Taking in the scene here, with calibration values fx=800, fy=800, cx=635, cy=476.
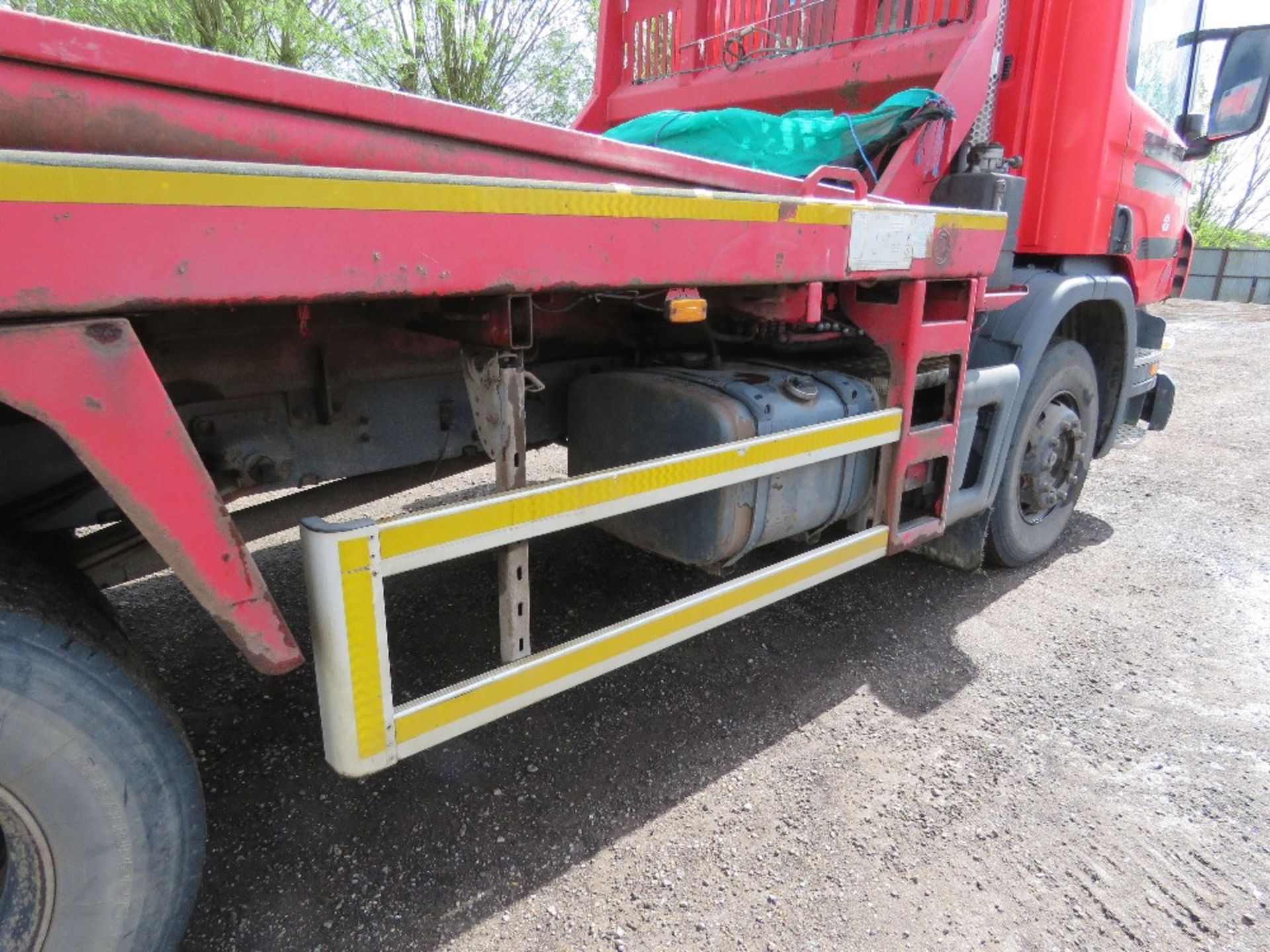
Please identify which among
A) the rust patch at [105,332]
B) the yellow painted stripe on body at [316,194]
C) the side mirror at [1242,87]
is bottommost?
the rust patch at [105,332]

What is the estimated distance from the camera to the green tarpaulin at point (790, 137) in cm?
274

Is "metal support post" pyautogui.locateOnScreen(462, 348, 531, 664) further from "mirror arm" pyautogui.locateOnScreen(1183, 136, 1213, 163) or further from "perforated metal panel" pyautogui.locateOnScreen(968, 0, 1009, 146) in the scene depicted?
"mirror arm" pyautogui.locateOnScreen(1183, 136, 1213, 163)

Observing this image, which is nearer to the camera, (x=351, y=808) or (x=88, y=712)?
(x=88, y=712)

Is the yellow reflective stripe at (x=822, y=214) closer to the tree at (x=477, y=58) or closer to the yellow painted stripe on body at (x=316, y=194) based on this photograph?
the yellow painted stripe on body at (x=316, y=194)

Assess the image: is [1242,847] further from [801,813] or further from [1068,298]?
[1068,298]

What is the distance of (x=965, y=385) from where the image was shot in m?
2.86

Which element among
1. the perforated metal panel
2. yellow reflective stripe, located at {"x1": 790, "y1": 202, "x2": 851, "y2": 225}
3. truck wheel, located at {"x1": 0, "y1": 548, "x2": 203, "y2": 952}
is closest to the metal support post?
truck wheel, located at {"x1": 0, "y1": 548, "x2": 203, "y2": 952}

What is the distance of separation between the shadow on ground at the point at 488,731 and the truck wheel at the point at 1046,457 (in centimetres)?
24

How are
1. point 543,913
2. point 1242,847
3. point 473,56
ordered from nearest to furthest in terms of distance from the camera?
point 543,913
point 1242,847
point 473,56

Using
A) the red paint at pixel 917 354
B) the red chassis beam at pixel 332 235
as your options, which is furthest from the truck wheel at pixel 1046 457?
the red chassis beam at pixel 332 235

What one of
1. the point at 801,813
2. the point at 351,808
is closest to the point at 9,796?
the point at 351,808

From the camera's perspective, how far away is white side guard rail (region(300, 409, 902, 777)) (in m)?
1.51

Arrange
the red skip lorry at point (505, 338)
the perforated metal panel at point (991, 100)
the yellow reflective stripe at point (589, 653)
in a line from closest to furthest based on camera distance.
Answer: the red skip lorry at point (505, 338) → the yellow reflective stripe at point (589, 653) → the perforated metal panel at point (991, 100)

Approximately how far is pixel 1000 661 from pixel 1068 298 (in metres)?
1.48
